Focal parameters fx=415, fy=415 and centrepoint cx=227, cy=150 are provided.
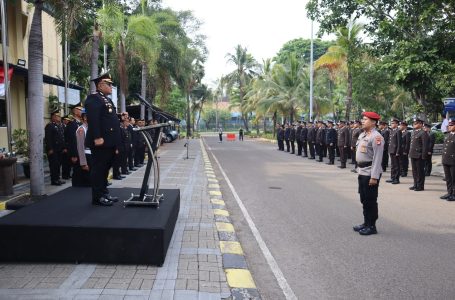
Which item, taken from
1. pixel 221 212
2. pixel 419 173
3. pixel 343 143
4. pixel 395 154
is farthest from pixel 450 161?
pixel 343 143

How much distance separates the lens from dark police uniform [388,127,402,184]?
40.8 feet

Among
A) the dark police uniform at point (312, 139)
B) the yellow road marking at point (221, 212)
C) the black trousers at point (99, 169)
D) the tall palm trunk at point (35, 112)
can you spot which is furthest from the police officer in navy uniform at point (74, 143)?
the dark police uniform at point (312, 139)

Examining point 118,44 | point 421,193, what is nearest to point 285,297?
point 421,193

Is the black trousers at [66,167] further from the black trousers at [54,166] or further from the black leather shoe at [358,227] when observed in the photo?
the black leather shoe at [358,227]

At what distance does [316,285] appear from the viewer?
4.55 meters

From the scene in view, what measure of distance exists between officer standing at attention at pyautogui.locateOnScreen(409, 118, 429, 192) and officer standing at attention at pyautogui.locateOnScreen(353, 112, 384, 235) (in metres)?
5.12

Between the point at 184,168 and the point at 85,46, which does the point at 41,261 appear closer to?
the point at 184,168

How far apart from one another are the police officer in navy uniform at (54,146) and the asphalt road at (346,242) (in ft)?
14.1

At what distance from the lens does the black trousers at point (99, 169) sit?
236 inches

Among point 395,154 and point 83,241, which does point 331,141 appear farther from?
point 83,241

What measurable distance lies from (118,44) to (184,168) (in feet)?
25.0

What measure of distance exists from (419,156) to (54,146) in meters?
9.55

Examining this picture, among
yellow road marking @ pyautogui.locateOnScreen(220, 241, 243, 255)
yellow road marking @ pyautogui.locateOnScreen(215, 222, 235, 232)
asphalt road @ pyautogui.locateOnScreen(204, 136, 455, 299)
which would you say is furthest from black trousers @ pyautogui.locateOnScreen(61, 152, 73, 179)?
yellow road marking @ pyautogui.locateOnScreen(220, 241, 243, 255)

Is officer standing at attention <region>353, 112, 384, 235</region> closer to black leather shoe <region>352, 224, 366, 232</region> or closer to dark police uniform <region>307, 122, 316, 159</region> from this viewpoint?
black leather shoe <region>352, 224, 366, 232</region>
